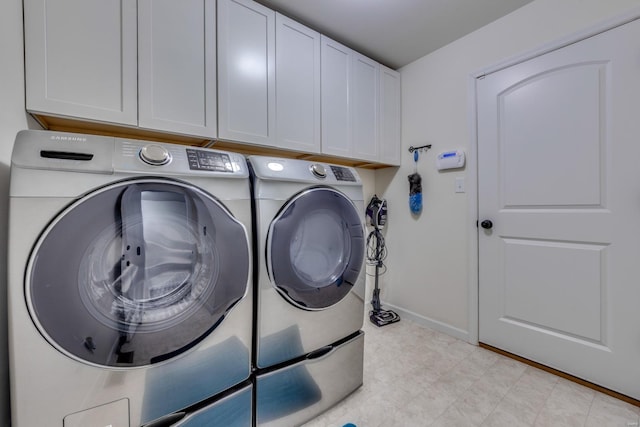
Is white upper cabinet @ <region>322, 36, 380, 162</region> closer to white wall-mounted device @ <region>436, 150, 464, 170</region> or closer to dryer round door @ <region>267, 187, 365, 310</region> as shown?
white wall-mounted device @ <region>436, 150, 464, 170</region>

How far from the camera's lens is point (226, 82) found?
4.75 ft

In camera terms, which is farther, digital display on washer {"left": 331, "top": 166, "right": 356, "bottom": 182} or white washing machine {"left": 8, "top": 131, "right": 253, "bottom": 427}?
digital display on washer {"left": 331, "top": 166, "right": 356, "bottom": 182}

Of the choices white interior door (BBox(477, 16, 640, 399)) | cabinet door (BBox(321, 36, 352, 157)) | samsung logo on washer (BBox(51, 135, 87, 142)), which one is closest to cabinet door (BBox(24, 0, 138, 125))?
samsung logo on washer (BBox(51, 135, 87, 142))

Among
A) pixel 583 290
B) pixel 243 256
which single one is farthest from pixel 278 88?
pixel 583 290

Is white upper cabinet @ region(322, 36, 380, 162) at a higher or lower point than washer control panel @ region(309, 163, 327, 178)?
higher

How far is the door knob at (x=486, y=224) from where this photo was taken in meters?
1.82

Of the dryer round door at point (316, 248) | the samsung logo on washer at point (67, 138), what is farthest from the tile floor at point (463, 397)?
the samsung logo on washer at point (67, 138)

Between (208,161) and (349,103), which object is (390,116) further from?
(208,161)

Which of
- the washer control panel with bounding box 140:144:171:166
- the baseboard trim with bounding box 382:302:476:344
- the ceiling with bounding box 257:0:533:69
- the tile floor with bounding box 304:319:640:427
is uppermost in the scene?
the ceiling with bounding box 257:0:533:69

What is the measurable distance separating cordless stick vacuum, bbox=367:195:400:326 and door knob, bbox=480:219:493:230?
0.80 metres

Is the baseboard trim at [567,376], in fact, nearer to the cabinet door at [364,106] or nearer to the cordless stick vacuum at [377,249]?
the cordless stick vacuum at [377,249]

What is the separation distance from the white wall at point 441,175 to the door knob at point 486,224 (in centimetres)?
11

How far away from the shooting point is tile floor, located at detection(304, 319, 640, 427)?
3.92ft

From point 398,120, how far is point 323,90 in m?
0.89
